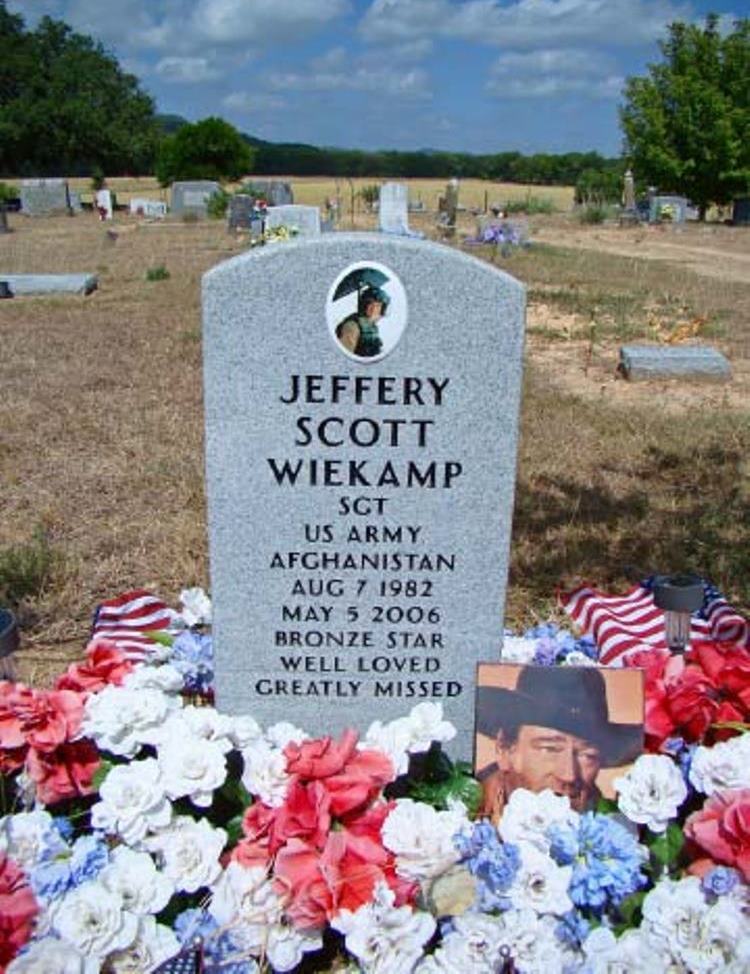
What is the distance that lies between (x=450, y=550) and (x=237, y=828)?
2.86 feet

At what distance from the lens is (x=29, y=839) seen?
2240mm

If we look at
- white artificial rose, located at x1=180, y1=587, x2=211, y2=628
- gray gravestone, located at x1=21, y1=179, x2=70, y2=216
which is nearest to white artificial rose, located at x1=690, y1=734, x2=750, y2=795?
white artificial rose, located at x1=180, y1=587, x2=211, y2=628

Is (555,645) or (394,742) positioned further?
(555,645)

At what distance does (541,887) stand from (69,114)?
6281 centimetres

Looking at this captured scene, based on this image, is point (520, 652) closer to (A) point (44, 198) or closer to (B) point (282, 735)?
(B) point (282, 735)

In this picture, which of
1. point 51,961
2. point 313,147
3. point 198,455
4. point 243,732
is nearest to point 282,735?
point 243,732

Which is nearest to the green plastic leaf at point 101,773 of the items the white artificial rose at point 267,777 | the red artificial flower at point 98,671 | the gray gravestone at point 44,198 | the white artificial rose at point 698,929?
the red artificial flower at point 98,671

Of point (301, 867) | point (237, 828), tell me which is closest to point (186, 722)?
point (237, 828)

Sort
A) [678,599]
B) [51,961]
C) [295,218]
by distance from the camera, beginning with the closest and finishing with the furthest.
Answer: [51,961]
[678,599]
[295,218]

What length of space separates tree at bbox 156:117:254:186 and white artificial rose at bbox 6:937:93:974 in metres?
43.1

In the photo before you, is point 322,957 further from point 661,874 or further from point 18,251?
point 18,251

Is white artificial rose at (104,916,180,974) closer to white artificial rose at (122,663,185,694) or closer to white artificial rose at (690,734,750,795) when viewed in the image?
white artificial rose at (122,663,185,694)

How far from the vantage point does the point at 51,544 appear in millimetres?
4438

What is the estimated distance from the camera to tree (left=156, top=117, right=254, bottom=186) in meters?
42.8
